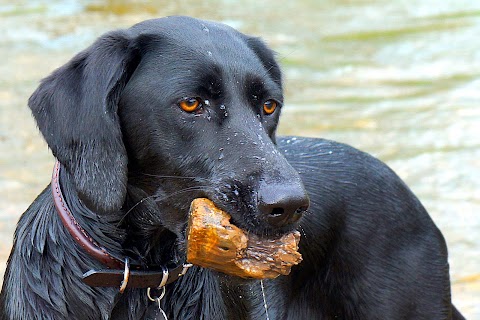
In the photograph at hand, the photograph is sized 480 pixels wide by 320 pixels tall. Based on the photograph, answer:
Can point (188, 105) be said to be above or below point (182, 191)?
above

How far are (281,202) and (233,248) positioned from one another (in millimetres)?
289

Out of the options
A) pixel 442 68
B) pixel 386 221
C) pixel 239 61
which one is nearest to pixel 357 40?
pixel 442 68

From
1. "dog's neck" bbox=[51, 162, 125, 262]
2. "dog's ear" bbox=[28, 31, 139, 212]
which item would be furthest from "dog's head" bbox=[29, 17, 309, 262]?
"dog's neck" bbox=[51, 162, 125, 262]

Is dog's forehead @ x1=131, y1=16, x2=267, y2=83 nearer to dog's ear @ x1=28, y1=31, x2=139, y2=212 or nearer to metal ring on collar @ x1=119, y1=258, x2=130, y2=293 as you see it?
dog's ear @ x1=28, y1=31, x2=139, y2=212

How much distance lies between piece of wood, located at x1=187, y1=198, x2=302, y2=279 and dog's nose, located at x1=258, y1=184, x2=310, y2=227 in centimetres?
14

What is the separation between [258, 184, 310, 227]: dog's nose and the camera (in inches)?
127

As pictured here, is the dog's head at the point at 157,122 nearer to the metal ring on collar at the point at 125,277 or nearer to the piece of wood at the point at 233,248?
the piece of wood at the point at 233,248

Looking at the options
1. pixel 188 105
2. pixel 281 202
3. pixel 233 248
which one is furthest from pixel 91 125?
pixel 281 202

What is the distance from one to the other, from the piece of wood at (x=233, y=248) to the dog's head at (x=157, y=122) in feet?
0.23

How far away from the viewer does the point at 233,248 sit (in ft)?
11.1

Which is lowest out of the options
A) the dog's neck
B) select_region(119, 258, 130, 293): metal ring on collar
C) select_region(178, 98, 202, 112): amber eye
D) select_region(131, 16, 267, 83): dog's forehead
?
select_region(119, 258, 130, 293): metal ring on collar

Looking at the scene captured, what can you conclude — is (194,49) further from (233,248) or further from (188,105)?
(233,248)

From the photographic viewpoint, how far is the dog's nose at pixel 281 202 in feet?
10.6

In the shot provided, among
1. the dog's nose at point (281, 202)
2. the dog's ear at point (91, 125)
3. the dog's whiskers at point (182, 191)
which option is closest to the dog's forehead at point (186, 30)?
the dog's ear at point (91, 125)
